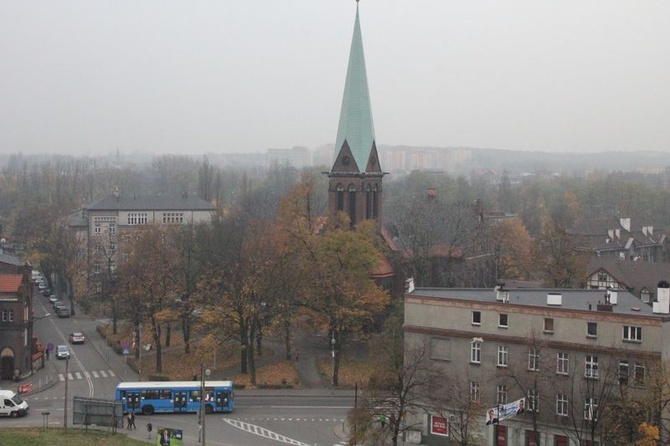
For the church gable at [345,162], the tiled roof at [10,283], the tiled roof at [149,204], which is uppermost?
the church gable at [345,162]

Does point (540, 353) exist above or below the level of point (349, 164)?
below

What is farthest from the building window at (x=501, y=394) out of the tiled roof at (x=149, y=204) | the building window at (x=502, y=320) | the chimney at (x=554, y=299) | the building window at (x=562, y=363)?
the tiled roof at (x=149, y=204)

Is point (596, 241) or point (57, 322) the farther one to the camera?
point (596, 241)

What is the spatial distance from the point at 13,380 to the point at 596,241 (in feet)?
255

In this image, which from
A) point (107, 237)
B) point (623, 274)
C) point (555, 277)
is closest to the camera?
point (555, 277)

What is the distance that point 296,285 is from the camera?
6538cm

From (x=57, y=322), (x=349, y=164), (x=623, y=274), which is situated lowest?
(x=57, y=322)

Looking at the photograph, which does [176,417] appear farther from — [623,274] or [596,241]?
[596,241]

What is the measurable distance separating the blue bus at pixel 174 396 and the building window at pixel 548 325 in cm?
1912

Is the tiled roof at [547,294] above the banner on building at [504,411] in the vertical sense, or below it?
above

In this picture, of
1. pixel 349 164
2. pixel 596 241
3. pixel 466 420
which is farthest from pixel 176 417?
pixel 596 241

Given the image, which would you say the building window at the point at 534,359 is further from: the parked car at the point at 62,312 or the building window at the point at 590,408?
the parked car at the point at 62,312

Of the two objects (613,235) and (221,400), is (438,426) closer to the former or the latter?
(221,400)

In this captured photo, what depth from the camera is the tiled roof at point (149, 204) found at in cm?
11401
